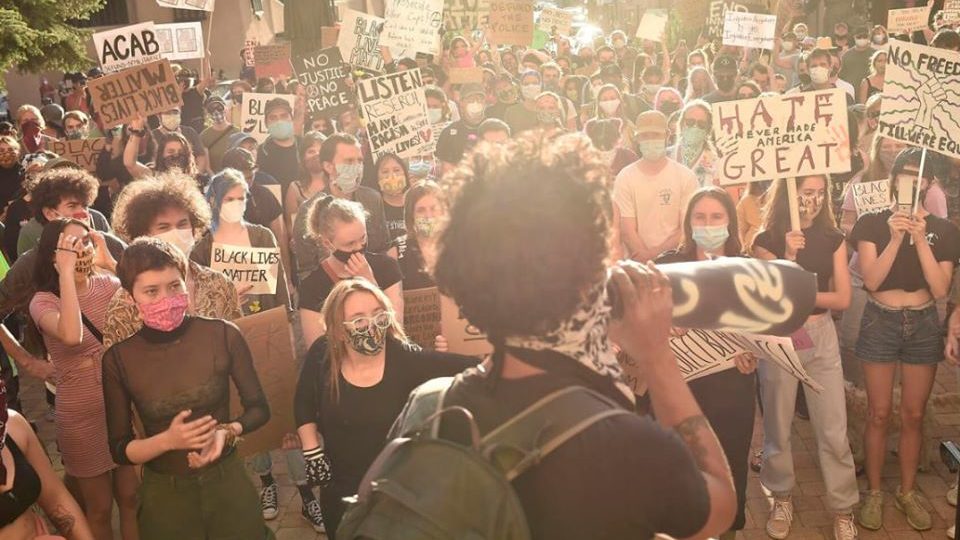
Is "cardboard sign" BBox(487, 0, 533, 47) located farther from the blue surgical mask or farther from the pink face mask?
the pink face mask

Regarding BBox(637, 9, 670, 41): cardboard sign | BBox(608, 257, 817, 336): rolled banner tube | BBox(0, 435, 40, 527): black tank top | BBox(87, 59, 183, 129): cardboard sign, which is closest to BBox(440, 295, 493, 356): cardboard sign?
BBox(0, 435, 40, 527): black tank top

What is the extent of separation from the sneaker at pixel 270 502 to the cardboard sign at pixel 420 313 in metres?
1.56

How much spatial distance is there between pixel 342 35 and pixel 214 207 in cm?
564

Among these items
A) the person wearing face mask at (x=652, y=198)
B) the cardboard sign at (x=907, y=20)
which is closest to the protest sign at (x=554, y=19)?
the cardboard sign at (x=907, y=20)

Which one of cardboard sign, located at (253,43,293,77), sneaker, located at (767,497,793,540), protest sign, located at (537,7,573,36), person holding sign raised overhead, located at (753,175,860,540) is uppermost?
protest sign, located at (537,7,573,36)

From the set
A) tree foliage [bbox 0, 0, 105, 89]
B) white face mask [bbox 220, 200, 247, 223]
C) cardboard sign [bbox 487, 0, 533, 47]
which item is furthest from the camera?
tree foliage [bbox 0, 0, 105, 89]

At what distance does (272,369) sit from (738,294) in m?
3.31

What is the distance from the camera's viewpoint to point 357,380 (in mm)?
4020

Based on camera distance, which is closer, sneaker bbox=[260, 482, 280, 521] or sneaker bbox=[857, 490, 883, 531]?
sneaker bbox=[857, 490, 883, 531]

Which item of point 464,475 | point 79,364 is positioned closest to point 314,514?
point 79,364

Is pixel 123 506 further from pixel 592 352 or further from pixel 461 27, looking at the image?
pixel 461 27

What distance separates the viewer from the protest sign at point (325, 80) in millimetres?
10367

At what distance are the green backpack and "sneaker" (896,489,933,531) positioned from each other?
4177mm

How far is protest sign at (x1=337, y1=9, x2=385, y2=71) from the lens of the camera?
11.0m
